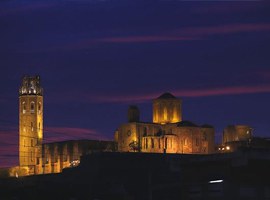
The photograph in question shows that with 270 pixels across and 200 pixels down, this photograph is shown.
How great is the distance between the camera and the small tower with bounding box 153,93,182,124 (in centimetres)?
16475

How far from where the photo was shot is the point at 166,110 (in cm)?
16525

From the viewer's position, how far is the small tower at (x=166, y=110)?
16475 cm

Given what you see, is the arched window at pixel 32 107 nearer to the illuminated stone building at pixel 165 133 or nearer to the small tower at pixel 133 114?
the illuminated stone building at pixel 165 133

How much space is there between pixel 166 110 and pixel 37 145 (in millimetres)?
21120

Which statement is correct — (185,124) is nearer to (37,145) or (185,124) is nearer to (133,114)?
(133,114)

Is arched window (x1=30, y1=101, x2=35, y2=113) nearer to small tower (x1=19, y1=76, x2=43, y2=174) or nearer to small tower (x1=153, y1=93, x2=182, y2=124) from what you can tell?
small tower (x1=19, y1=76, x2=43, y2=174)

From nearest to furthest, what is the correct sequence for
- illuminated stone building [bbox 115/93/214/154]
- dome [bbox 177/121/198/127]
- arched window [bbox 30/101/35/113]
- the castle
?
illuminated stone building [bbox 115/93/214/154], the castle, dome [bbox 177/121/198/127], arched window [bbox 30/101/35/113]

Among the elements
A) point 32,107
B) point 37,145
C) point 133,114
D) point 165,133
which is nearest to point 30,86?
point 32,107

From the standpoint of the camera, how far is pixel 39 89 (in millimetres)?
171500

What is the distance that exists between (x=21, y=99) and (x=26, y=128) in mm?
5255

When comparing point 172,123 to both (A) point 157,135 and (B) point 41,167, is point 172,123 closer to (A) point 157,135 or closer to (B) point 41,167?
(A) point 157,135

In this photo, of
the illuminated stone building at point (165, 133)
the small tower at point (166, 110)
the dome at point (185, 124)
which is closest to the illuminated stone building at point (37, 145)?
the illuminated stone building at point (165, 133)

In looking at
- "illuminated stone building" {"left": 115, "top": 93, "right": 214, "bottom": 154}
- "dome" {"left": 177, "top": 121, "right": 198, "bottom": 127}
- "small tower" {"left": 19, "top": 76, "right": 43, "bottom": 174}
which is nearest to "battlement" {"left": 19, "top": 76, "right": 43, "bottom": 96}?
"small tower" {"left": 19, "top": 76, "right": 43, "bottom": 174}

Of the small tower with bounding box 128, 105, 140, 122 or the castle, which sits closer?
the castle
